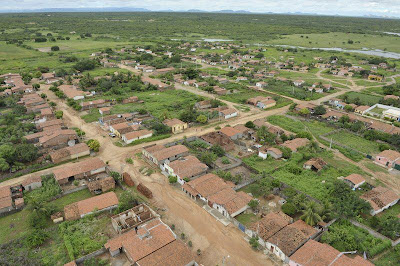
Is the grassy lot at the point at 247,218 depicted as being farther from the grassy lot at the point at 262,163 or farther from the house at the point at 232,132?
the house at the point at 232,132

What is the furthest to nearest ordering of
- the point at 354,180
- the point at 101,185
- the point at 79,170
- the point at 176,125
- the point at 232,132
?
the point at 176,125
the point at 232,132
the point at 79,170
the point at 354,180
the point at 101,185

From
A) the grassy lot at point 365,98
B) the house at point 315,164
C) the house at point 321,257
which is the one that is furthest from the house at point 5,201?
the grassy lot at point 365,98

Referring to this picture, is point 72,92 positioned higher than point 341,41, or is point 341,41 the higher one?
point 72,92

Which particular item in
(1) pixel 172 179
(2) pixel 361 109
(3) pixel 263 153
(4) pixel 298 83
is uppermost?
(1) pixel 172 179

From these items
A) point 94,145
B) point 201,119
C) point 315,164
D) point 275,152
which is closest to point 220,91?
point 201,119

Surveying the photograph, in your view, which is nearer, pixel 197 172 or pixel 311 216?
pixel 311 216

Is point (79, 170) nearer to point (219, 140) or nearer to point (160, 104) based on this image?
point (219, 140)

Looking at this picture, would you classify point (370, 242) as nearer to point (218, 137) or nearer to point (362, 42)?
point (218, 137)

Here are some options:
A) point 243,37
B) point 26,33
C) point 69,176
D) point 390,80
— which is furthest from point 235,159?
point 26,33
